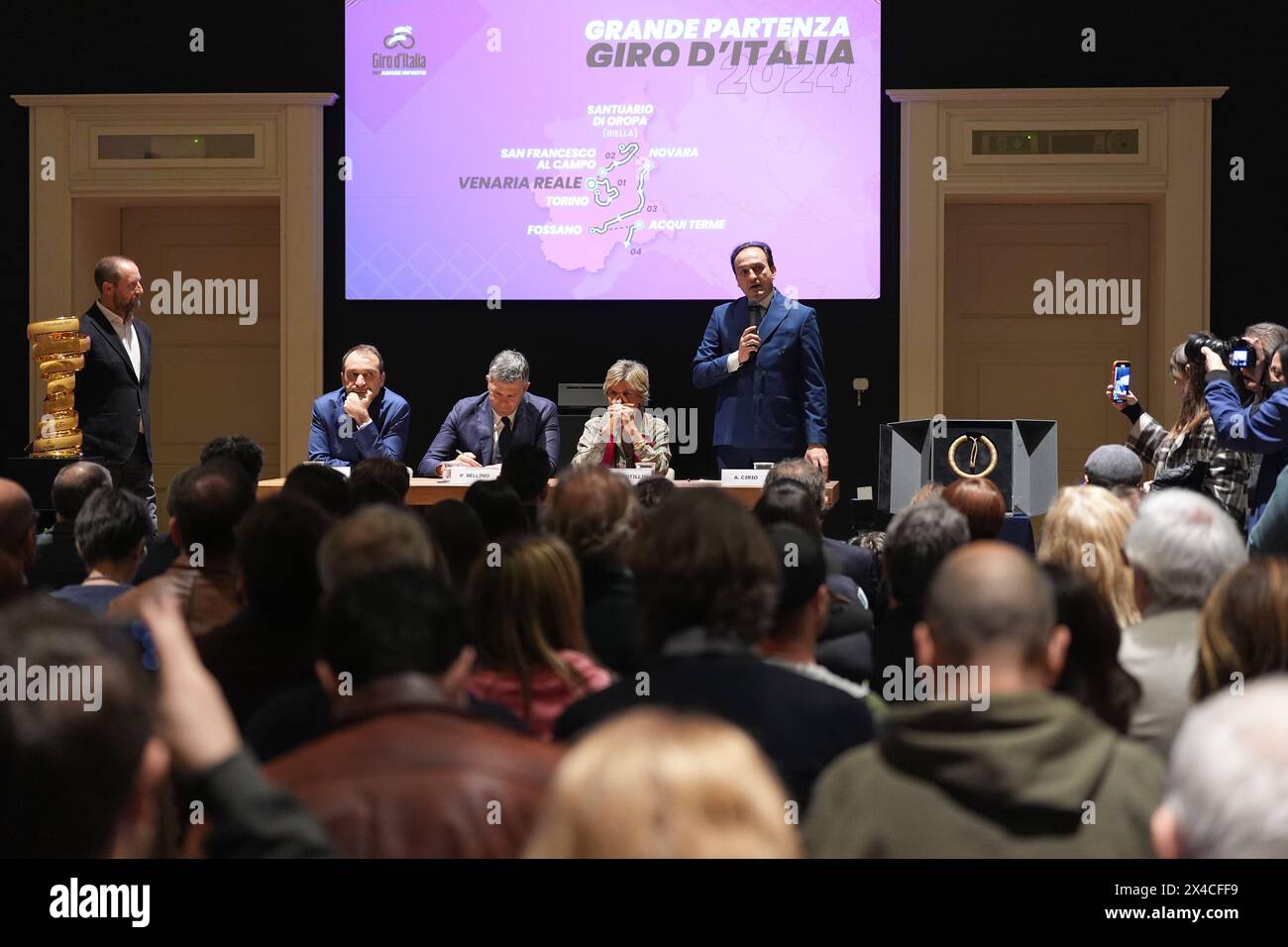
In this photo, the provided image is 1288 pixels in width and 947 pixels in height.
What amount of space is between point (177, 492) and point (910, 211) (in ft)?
16.3

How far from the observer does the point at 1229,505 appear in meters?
4.68

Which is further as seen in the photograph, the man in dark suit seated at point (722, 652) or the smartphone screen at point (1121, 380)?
the smartphone screen at point (1121, 380)

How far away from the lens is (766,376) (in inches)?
232

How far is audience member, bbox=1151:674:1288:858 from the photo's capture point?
131 centimetres

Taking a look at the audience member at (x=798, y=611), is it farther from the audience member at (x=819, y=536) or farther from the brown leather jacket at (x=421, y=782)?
the brown leather jacket at (x=421, y=782)

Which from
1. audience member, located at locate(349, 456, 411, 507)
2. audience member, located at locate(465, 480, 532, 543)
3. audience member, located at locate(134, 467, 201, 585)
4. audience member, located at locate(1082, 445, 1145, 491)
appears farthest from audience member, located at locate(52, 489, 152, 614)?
audience member, located at locate(1082, 445, 1145, 491)

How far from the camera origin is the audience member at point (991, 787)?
1.54 meters

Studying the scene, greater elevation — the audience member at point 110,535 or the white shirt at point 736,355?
the white shirt at point 736,355

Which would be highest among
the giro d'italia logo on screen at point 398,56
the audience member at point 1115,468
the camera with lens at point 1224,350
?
the giro d'italia logo on screen at point 398,56

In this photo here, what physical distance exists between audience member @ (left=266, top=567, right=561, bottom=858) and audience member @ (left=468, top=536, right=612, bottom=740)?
1.75 ft

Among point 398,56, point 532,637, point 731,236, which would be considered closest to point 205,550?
point 532,637

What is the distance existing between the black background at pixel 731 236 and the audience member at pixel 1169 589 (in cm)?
464

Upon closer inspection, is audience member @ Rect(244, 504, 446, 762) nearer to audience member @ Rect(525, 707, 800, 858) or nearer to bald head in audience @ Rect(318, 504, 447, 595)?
bald head in audience @ Rect(318, 504, 447, 595)

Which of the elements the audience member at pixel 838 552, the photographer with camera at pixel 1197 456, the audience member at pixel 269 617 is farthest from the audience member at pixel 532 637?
the photographer with camera at pixel 1197 456
